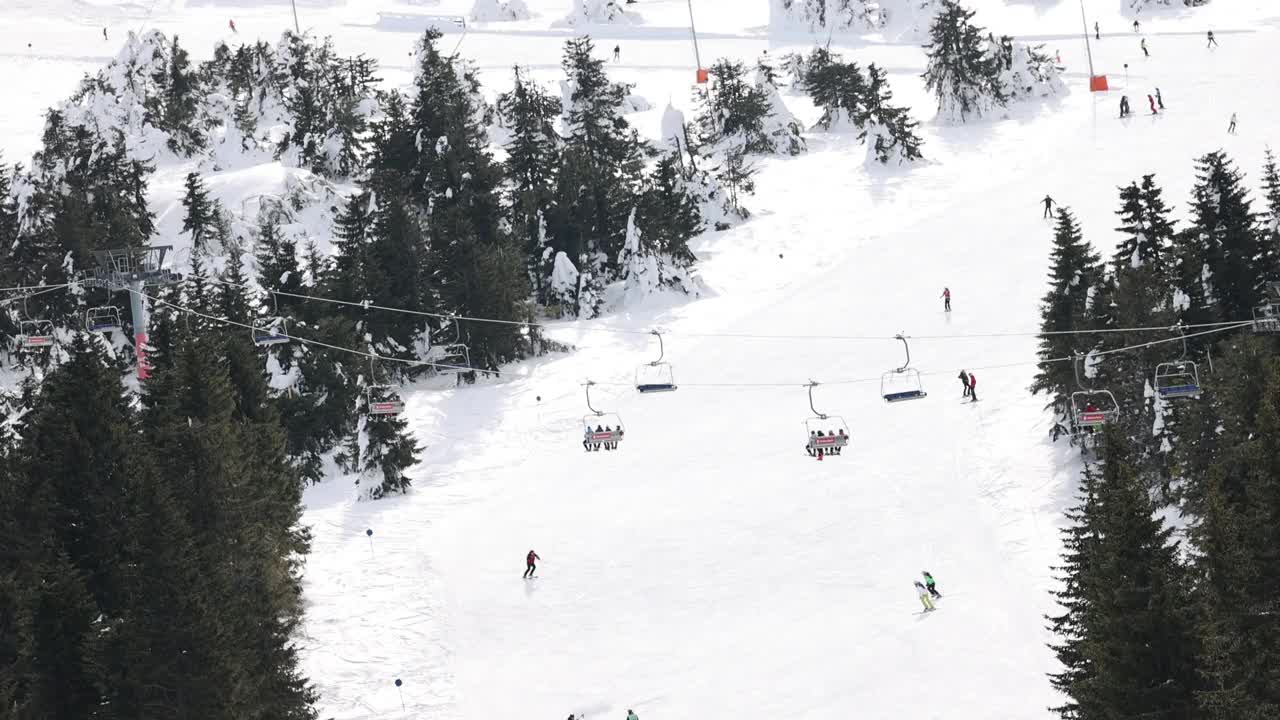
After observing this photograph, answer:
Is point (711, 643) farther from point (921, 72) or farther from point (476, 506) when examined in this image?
point (921, 72)

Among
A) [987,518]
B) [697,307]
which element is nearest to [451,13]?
[697,307]

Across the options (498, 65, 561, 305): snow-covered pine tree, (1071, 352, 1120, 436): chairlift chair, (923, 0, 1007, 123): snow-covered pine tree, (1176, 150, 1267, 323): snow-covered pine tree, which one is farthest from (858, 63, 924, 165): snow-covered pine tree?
(1071, 352, 1120, 436): chairlift chair

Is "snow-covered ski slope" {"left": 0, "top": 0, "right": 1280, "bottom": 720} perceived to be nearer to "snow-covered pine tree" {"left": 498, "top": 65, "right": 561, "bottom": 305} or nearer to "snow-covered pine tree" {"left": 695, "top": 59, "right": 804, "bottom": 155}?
"snow-covered pine tree" {"left": 695, "top": 59, "right": 804, "bottom": 155}

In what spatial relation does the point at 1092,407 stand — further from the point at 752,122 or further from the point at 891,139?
the point at 752,122

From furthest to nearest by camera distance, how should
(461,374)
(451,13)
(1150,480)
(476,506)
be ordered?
(451,13), (461,374), (476,506), (1150,480)

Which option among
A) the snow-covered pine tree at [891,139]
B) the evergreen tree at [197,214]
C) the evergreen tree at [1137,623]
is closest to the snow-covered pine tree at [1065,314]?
the evergreen tree at [1137,623]

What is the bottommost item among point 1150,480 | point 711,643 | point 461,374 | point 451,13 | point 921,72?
point 711,643
